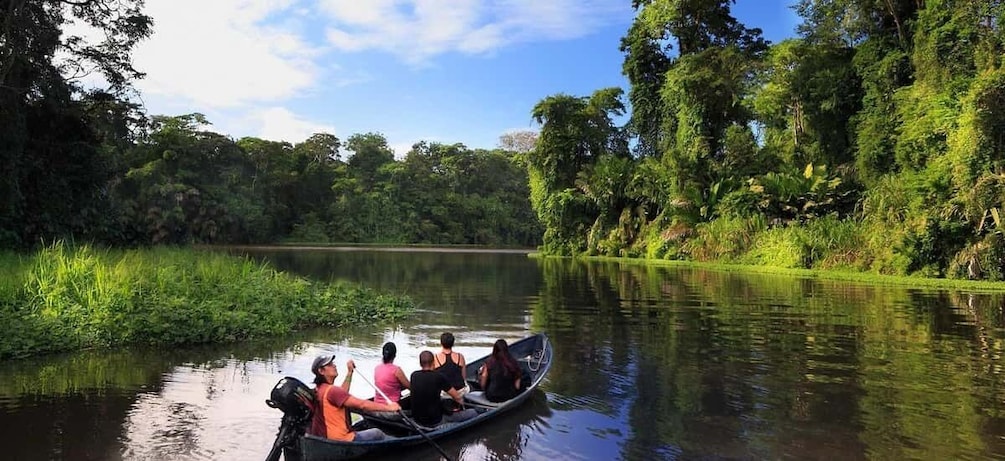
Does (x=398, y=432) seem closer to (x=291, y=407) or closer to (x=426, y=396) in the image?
(x=426, y=396)

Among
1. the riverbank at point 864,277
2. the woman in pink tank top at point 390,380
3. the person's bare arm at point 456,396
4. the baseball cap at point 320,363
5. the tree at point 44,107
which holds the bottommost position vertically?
the person's bare arm at point 456,396

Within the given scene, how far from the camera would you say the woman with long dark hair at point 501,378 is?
7.83 meters

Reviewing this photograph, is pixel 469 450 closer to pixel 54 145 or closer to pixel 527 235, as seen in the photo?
pixel 54 145

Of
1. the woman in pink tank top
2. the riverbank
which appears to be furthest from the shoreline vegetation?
the riverbank

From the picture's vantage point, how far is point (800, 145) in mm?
34281

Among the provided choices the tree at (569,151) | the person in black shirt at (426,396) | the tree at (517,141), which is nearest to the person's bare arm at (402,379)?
the person in black shirt at (426,396)

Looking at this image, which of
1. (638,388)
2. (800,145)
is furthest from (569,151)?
(638,388)

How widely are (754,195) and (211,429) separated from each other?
29.3 m

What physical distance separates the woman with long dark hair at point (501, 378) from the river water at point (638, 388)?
0.26 metres

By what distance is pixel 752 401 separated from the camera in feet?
Result: 26.8

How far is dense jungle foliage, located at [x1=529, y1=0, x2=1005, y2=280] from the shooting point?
21.9m

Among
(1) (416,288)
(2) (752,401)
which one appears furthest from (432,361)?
(1) (416,288)

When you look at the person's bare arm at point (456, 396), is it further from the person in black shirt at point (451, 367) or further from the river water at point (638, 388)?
the river water at point (638, 388)

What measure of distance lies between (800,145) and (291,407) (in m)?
33.8
